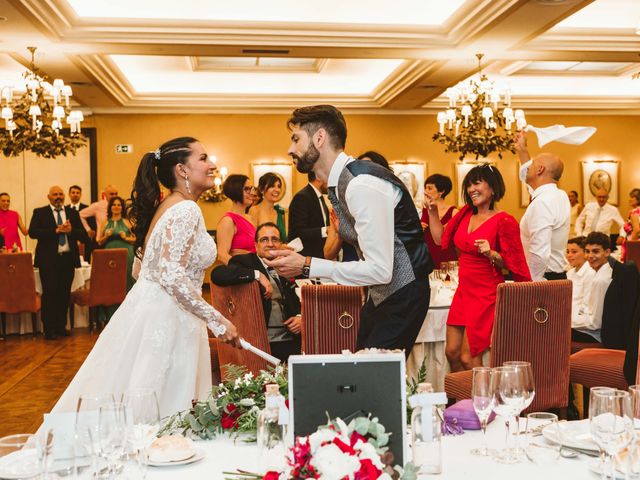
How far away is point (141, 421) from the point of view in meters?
1.42

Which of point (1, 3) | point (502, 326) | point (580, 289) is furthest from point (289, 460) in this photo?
point (1, 3)

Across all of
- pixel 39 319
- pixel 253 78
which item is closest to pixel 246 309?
pixel 39 319

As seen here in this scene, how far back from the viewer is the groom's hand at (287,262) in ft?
8.18

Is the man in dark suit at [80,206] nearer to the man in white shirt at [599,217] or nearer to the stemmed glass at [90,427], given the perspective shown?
the stemmed glass at [90,427]

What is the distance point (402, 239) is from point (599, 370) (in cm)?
184

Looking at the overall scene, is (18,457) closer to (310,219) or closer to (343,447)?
(343,447)

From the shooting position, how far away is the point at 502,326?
3.14 metres

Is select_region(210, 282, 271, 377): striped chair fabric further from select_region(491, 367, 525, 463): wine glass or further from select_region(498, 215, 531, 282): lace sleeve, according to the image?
select_region(491, 367, 525, 463): wine glass

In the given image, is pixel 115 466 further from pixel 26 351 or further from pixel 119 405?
pixel 26 351

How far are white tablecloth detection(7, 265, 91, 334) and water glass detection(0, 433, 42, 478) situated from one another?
7249 millimetres

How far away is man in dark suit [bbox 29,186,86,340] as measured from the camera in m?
8.17

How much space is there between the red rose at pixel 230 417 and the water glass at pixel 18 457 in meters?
0.45

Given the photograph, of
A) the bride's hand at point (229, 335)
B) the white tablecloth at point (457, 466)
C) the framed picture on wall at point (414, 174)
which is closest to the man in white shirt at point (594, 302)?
the bride's hand at point (229, 335)

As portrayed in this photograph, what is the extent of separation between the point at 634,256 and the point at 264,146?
24.2 ft
